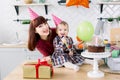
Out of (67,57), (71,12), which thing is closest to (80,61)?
(67,57)

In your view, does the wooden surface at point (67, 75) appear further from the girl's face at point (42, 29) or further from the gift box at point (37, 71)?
the girl's face at point (42, 29)

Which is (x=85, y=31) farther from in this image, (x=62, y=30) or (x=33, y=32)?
(x=33, y=32)

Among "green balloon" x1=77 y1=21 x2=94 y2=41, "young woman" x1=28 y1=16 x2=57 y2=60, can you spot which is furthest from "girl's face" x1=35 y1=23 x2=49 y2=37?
"green balloon" x1=77 y1=21 x2=94 y2=41

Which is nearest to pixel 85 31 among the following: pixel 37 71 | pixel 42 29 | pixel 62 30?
pixel 62 30

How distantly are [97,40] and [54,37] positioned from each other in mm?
324

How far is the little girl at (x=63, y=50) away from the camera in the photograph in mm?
1568

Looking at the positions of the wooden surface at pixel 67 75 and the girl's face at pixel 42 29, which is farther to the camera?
the girl's face at pixel 42 29

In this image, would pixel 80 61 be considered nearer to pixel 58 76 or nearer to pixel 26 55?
pixel 58 76

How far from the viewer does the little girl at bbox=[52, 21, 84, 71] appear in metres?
1.57

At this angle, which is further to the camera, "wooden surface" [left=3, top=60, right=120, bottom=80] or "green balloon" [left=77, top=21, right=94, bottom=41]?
"green balloon" [left=77, top=21, right=94, bottom=41]


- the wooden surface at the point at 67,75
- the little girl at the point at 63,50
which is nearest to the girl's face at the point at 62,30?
the little girl at the point at 63,50

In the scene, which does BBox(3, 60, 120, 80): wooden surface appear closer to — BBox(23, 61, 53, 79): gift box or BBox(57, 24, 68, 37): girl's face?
BBox(23, 61, 53, 79): gift box

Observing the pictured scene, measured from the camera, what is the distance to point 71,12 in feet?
10.7

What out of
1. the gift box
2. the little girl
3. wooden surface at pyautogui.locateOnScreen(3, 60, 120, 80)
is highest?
the little girl
